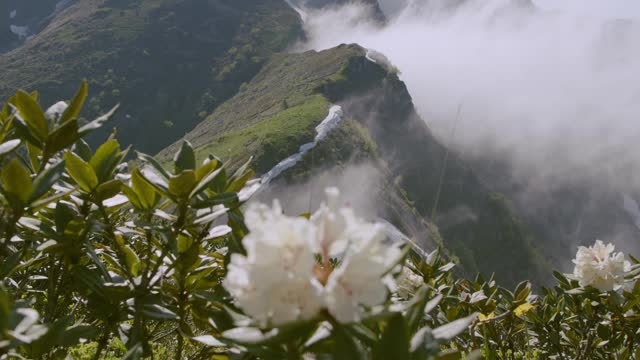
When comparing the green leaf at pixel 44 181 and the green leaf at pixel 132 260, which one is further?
the green leaf at pixel 132 260

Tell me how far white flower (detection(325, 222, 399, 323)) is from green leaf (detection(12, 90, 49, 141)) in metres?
1.09

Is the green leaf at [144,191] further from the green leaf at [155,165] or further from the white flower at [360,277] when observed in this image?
the white flower at [360,277]

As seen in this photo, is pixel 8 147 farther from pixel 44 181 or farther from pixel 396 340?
pixel 396 340

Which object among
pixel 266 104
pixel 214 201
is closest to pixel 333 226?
pixel 214 201

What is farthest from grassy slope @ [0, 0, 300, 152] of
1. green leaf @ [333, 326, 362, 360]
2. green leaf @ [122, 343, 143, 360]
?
green leaf @ [333, 326, 362, 360]

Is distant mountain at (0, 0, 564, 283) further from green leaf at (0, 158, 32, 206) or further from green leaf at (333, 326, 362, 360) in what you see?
green leaf at (333, 326, 362, 360)

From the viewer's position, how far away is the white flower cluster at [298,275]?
→ 3.67ft

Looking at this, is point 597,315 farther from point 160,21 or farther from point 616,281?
point 160,21

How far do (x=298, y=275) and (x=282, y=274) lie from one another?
0.11 ft

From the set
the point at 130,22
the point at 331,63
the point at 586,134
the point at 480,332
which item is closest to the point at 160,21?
the point at 130,22

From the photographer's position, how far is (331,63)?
97.2m

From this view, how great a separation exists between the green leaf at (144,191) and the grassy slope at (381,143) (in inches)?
2556

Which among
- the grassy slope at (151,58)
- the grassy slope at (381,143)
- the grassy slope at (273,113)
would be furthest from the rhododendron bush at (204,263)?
the grassy slope at (151,58)

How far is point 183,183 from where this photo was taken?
5.08ft
